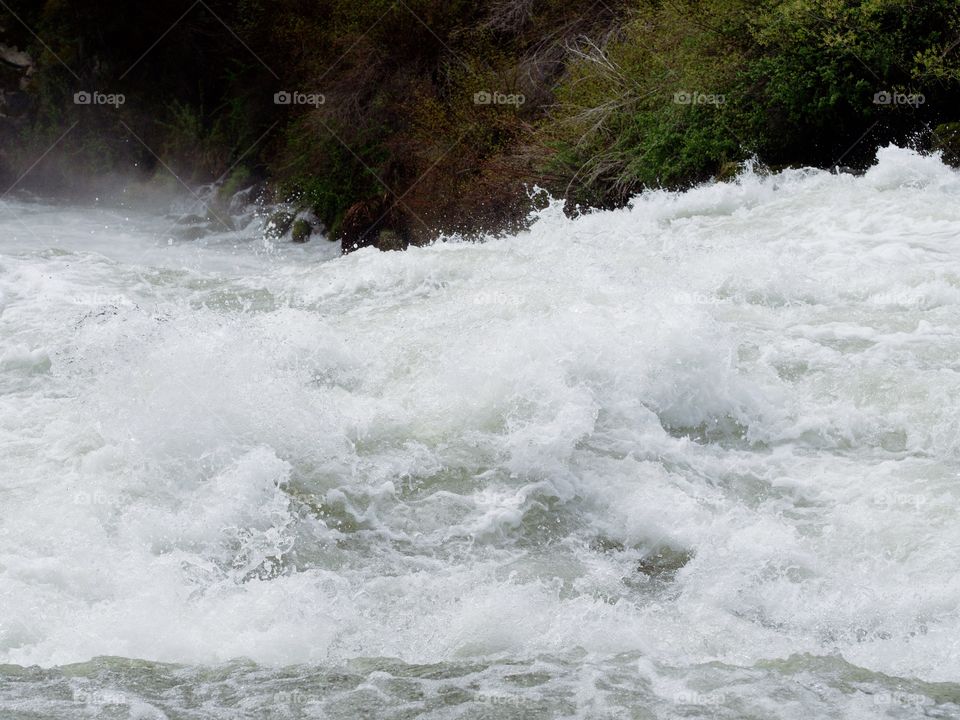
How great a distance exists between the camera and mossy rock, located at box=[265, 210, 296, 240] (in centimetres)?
1483

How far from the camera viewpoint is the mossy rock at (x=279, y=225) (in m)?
14.8

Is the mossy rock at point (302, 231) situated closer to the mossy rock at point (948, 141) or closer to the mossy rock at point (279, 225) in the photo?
the mossy rock at point (279, 225)

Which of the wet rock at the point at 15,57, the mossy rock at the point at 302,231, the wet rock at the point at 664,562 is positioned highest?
the wet rock at the point at 15,57

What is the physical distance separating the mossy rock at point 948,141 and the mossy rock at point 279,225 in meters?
8.08

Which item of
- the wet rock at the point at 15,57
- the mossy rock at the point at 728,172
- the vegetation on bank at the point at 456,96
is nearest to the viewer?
the mossy rock at the point at 728,172

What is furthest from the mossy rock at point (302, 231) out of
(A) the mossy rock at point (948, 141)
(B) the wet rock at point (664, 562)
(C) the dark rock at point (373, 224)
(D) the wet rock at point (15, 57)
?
(B) the wet rock at point (664, 562)

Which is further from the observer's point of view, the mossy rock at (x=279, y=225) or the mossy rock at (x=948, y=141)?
the mossy rock at (x=279, y=225)

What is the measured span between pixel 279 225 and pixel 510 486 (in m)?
9.65

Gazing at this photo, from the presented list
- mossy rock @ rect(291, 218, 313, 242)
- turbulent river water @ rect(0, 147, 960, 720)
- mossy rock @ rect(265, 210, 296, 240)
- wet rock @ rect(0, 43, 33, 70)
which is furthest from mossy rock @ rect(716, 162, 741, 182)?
wet rock @ rect(0, 43, 33, 70)

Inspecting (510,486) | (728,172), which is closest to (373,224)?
(728,172)

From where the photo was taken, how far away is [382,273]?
30.7ft

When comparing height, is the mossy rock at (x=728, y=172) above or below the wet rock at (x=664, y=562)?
above

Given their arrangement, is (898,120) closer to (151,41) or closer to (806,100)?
(806,100)

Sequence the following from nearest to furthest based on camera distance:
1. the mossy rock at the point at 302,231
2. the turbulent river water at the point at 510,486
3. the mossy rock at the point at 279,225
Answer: the turbulent river water at the point at 510,486 < the mossy rock at the point at 302,231 < the mossy rock at the point at 279,225
